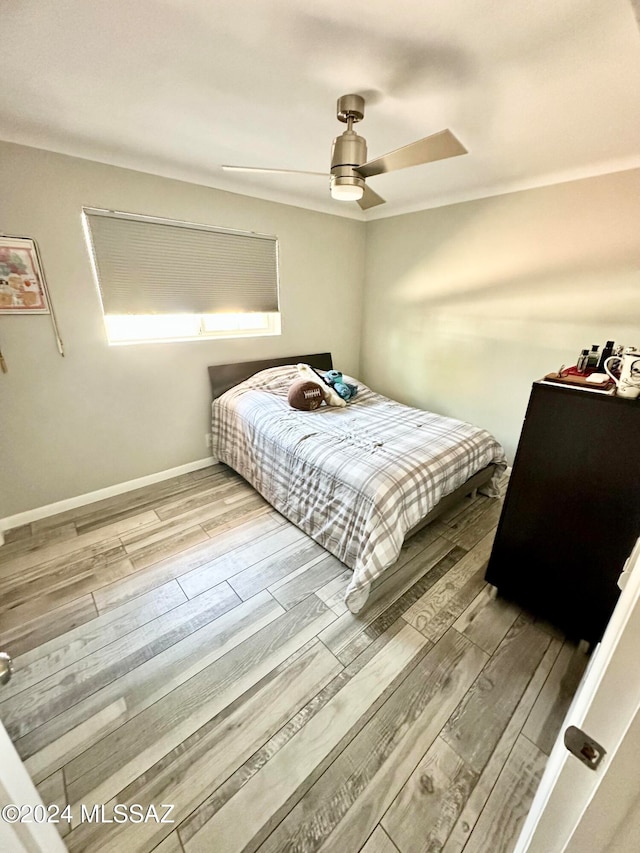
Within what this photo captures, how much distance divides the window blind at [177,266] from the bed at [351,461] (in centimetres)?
60

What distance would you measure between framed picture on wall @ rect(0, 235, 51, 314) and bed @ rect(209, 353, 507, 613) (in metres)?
1.27

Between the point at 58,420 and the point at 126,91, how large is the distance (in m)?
1.99

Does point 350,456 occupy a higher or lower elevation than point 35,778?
higher

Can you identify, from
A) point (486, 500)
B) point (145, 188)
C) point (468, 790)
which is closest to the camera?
point (468, 790)

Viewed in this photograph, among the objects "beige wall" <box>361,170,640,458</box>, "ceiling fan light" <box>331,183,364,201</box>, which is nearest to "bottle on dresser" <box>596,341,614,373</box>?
"beige wall" <box>361,170,640,458</box>

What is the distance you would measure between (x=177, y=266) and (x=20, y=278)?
0.99 metres

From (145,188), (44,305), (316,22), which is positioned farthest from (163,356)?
(316,22)

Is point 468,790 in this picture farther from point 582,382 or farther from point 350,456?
point 582,382

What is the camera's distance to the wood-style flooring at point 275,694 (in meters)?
1.06

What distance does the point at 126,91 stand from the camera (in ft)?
5.00

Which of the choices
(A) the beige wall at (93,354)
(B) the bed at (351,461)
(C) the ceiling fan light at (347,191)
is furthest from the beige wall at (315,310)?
(C) the ceiling fan light at (347,191)

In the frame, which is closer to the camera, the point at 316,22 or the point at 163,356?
the point at 316,22

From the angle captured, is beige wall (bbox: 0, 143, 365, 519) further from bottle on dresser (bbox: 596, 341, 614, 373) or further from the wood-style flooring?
bottle on dresser (bbox: 596, 341, 614, 373)

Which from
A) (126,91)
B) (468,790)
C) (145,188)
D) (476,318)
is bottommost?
(468,790)
